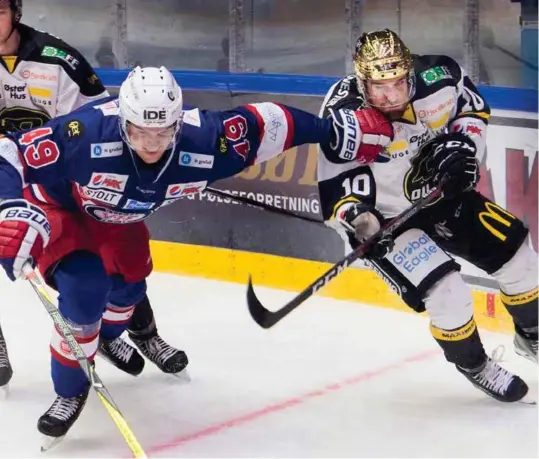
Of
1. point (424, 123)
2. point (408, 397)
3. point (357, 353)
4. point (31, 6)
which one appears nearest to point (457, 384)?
point (408, 397)

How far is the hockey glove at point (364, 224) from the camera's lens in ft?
10.9

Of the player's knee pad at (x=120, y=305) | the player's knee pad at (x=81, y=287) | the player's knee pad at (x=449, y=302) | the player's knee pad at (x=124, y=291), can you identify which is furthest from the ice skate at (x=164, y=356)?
the player's knee pad at (x=449, y=302)

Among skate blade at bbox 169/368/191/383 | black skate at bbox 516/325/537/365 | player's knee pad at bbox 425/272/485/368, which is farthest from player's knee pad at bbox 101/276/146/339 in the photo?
black skate at bbox 516/325/537/365

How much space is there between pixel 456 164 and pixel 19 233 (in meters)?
1.18

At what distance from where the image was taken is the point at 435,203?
3.48 meters

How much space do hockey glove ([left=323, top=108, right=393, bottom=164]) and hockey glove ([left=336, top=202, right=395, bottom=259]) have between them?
0.14 metres

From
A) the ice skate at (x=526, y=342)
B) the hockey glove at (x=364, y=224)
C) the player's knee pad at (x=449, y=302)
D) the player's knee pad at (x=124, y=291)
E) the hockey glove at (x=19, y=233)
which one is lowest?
the ice skate at (x=526, y=342)

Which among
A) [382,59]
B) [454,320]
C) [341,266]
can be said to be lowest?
[454,320]

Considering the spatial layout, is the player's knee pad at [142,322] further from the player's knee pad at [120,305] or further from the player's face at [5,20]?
the player's face at [5,20]

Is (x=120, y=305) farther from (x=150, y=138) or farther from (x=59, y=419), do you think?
(x=150, y=138)

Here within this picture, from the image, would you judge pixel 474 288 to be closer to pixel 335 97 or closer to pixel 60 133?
pixel 335 97

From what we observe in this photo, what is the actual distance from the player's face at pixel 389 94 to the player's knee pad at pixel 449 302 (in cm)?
49

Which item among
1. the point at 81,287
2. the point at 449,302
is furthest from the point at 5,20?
the point at 449,302

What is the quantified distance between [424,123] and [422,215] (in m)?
0.26
